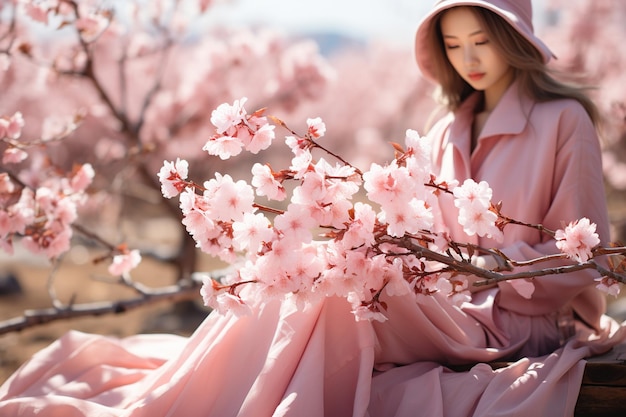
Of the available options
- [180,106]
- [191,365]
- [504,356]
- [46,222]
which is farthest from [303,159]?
[180,106]

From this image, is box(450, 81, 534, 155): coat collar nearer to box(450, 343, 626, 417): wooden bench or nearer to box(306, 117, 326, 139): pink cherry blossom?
box(450, 343, 626, 417): wooden bench

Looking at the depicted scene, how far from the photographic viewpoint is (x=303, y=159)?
1301mm

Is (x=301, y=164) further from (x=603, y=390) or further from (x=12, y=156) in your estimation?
(x=12, y=156)

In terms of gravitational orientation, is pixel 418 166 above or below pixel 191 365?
above

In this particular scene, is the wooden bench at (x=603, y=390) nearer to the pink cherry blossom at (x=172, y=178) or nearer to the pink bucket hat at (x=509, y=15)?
the pink bucket hat at (x=509, y=15)

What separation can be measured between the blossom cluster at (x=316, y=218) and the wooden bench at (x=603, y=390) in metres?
0.38

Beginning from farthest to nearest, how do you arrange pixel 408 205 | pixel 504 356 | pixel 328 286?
pixel 504 356 < pixel 328 286 < pixel 408 205

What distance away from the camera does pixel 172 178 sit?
4.53ft

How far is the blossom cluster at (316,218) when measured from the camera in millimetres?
1291

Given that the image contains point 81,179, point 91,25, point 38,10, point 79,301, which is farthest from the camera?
point 79,301

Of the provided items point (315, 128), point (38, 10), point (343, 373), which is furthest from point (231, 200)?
point (38, 10)

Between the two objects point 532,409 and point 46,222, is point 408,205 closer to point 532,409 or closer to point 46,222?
point 532,409

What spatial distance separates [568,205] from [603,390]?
0.49 m

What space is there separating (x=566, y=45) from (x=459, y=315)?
470 cm
